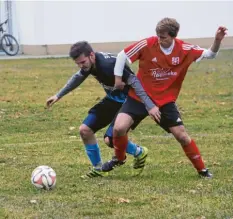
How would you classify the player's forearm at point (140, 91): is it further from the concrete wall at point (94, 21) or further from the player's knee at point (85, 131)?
the concrete wall at point (94, 21)

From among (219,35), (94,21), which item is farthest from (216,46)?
(94,21)

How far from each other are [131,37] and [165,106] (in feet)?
63.6

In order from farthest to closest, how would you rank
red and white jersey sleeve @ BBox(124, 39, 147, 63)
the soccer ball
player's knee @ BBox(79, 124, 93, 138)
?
player's knee @ BBox(79, 124, 93, 138) → red and white jersey sleeve @ BBox(124, 39, 147, 63) → the soccer ball

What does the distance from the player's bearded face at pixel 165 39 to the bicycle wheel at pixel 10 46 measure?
58.2 feet

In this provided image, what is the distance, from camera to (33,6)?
992 inches

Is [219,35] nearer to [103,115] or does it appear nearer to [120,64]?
[120,64]

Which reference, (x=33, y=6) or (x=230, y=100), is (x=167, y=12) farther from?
(x=230, y=100)

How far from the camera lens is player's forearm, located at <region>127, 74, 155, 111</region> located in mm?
6777

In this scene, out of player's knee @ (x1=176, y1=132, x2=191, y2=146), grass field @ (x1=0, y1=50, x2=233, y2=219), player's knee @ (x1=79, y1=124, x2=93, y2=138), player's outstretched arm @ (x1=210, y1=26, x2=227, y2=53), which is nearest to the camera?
grass field @ (x1=0, y1=50, x2=233, y2=219)

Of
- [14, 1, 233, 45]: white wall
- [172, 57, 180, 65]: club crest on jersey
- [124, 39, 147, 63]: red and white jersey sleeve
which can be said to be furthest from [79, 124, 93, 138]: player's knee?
[14, 1, 233, 45]: white wall

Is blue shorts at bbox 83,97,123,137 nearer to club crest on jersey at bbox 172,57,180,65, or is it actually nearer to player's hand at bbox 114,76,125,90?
player's hand at bbox 114,76,125,90

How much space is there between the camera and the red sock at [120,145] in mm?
7094

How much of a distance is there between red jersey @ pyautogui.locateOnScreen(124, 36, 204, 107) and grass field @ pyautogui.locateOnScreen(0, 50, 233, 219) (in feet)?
2.73

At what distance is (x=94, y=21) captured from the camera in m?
25.8
